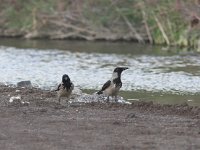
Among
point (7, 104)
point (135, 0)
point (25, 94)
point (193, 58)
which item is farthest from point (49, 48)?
point (7, 104)

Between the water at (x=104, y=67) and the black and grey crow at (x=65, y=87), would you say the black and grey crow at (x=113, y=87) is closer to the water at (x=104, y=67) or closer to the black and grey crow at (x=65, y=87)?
the black and grey crow at (x=65, y=87)

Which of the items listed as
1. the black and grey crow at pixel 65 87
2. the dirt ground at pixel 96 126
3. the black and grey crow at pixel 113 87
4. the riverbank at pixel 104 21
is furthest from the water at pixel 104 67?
the dirt ground at pixel 96 126

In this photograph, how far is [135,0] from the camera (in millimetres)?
37938

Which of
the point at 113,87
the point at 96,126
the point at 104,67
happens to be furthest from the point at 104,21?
the point at 96,126

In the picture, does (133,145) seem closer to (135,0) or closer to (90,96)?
(90,96)

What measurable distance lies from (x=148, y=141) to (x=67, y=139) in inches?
47.2

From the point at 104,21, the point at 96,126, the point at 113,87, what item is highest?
the point at 104,21

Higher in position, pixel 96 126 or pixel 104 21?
pixel 104 21

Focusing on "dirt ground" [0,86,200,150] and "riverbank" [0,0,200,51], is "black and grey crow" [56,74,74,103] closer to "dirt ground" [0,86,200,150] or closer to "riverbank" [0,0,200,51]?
"dirt ground" [0,86,200,150]

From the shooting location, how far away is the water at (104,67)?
21125 millimetres

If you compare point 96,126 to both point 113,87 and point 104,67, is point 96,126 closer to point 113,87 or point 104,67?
point 113,87

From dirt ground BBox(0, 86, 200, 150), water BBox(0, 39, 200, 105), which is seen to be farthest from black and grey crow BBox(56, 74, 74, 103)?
water BBox(0, 39, 200, 105)

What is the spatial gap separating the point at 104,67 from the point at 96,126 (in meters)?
14.5

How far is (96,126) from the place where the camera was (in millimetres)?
13000
